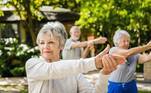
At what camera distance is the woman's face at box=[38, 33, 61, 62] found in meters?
3.45

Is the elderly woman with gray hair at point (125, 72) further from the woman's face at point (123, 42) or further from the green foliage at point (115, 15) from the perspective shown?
the green foliage at point (115, 15)

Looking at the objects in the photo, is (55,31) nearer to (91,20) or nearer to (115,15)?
(91,20)

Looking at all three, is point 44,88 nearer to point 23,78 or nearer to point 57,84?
point 57,84

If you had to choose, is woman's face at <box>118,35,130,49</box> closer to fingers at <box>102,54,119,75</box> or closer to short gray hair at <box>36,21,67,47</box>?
short gray hair at <box>36,21,67,47</box>

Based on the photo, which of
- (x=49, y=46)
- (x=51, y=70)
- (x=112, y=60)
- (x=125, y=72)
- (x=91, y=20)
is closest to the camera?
(x=112, y=60)

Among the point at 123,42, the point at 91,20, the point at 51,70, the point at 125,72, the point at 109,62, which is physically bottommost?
the point at 91,20

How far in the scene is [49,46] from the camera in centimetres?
346

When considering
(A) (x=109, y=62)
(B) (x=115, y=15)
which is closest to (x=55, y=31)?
(A) (x=109, y=62)

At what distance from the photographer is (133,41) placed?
70.8 ft

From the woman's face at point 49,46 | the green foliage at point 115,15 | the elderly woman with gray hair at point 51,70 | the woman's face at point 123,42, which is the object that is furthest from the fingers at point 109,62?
the green foliage at point 115,15

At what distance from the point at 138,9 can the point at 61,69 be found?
1625cm

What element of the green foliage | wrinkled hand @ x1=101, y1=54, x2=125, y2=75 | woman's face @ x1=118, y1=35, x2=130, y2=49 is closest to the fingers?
wrinkled hand @ x1=101, y1=54, x2=125, y2=75

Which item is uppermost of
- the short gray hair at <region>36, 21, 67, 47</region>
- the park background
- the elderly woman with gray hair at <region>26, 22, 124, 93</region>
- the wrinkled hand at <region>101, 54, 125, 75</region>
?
the short gray hair at <region>36, 21, 67, 47</region>

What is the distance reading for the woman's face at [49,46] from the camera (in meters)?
3.45
